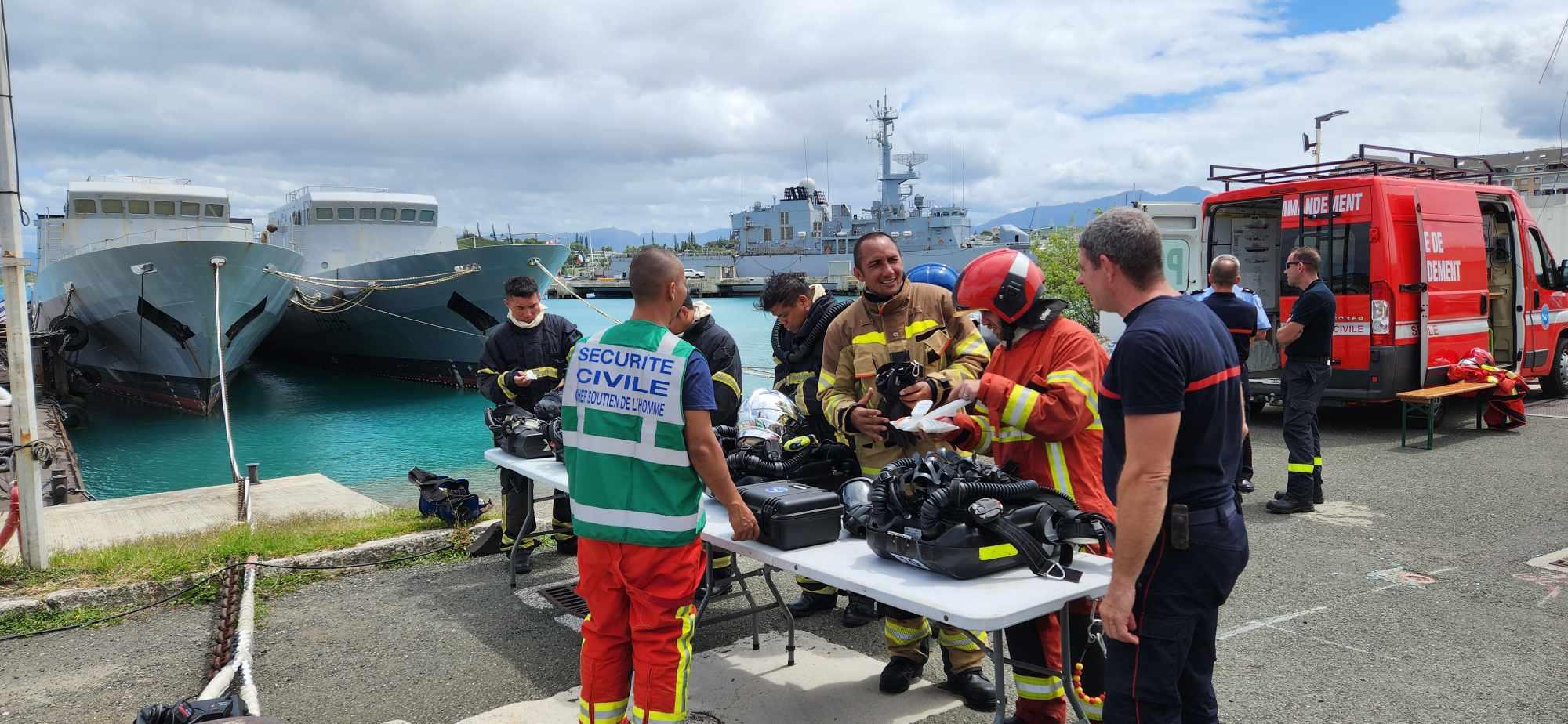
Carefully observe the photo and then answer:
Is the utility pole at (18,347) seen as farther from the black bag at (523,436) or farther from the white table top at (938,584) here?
the white table top at (938,584)

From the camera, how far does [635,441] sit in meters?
2.81

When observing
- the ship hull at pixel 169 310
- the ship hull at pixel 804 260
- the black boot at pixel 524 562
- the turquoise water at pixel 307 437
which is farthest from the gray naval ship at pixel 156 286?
the ship hull at pixel 804 260

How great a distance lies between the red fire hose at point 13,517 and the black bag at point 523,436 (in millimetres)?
2761

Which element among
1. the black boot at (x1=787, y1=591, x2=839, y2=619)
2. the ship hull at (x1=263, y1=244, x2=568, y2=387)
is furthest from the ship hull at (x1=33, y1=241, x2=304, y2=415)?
the black boot at (x1=787, y1=591, x2=839, y2=619)

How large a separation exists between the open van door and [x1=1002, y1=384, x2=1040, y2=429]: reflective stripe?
7.70 metres

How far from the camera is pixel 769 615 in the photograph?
4.89 meters

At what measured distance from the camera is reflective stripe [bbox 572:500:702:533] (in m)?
2.78

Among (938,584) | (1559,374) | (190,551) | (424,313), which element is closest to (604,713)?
(938,584)

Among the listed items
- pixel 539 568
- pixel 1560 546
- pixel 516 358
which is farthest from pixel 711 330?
pixel 1560 546

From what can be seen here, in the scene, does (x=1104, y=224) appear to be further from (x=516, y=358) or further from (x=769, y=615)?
(x=516, y=358)

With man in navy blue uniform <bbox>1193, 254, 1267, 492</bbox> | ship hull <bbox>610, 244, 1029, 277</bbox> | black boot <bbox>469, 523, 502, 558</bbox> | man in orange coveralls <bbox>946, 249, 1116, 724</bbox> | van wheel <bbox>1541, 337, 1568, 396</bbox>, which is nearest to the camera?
man in orange coveralls <bbox>946, 249, 1116, 724</bbox>

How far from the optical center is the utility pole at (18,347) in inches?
210

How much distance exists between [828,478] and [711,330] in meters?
1.30

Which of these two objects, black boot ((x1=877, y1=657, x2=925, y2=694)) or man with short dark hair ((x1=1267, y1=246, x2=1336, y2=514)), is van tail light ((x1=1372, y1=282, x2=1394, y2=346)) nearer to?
man with short dark hair ((x1=1267, y1=246, x2=1336, y2=514))
